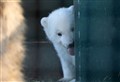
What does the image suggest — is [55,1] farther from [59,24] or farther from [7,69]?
[7,69]

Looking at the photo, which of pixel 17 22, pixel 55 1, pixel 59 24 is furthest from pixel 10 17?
pixel 55 1

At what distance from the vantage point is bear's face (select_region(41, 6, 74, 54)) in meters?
1.51

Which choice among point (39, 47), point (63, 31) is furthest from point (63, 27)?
point (39, 47)

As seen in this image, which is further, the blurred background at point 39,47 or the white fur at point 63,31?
the blurred background at point 39,47

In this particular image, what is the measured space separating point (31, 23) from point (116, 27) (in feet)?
2.52

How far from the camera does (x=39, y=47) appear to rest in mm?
1890

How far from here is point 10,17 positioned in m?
0.89

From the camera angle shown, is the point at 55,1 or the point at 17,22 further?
the point at 55,1

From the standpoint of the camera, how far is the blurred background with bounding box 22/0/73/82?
1734 millimetres

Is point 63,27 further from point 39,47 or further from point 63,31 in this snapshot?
point 39,47

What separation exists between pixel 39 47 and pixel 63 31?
1.15 feet

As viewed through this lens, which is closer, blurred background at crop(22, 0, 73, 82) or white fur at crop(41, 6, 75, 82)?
white fur at crop(41, 6, 75, 82)

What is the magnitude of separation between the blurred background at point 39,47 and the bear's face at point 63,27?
3.7 inches

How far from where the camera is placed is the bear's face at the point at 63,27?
59.4 inches
